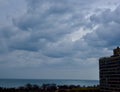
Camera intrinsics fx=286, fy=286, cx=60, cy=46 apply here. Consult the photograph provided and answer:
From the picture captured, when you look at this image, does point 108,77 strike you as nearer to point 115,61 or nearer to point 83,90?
point 115,61

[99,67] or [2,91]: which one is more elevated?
[99,67]

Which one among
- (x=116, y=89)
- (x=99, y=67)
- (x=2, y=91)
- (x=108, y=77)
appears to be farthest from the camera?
(x=2, y=91)

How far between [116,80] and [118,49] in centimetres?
1702

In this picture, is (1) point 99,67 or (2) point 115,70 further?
(1) point 99,67

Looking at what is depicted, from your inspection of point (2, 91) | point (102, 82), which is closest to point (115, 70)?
point (102, 82)

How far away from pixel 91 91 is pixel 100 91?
39.9 ft

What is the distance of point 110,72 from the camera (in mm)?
154625

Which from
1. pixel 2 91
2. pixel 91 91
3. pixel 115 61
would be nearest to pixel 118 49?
pixel 115 61

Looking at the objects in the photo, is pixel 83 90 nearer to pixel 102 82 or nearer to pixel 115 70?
pixel 102 82

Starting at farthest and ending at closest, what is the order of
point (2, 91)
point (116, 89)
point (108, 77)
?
point (2, 91) → point (108, 77) → point (116, 89)

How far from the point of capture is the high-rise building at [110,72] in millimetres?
146000

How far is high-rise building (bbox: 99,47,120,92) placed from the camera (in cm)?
14600

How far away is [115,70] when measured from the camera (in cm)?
14775

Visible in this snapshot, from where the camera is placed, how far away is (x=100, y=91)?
165m
